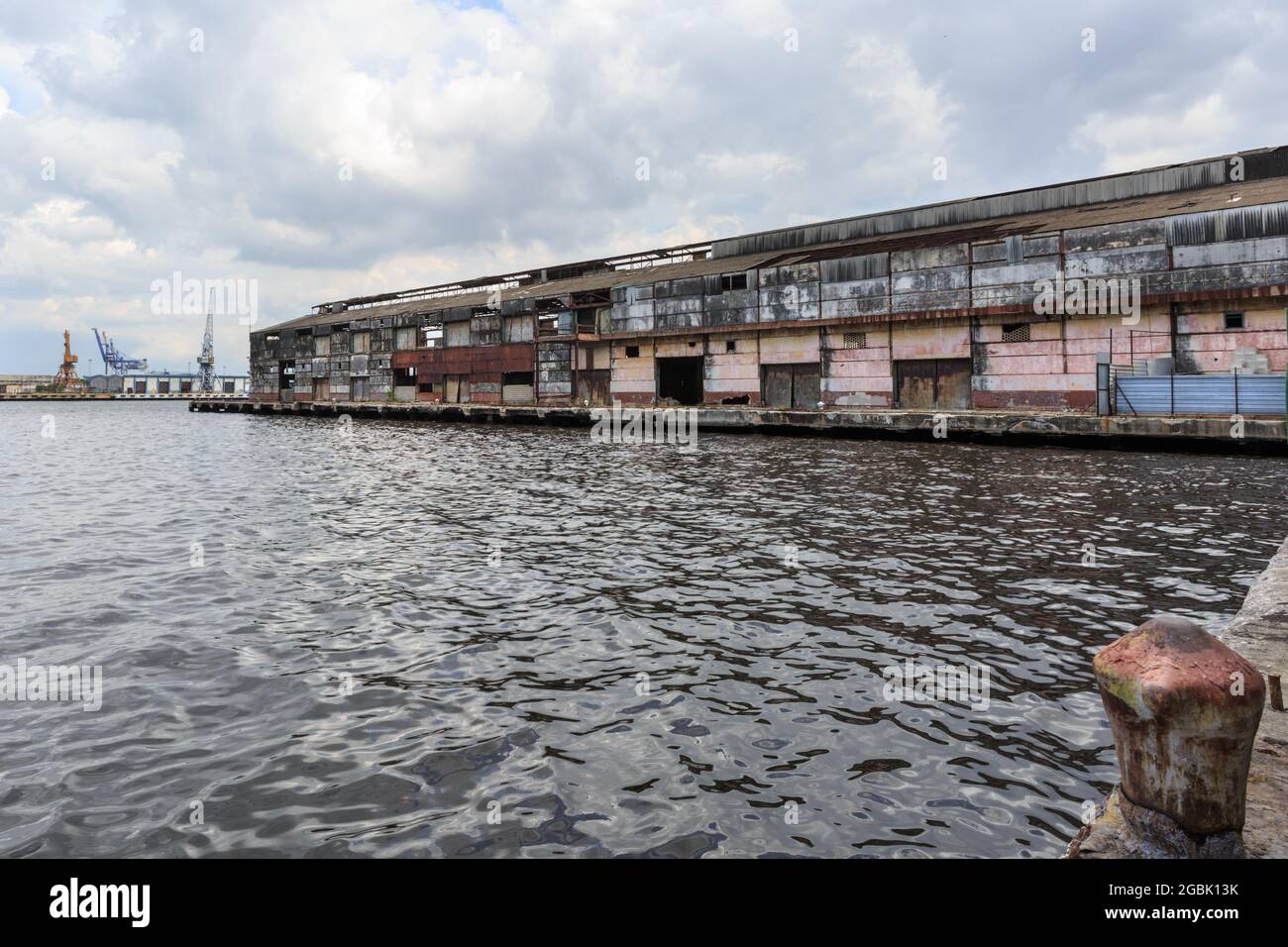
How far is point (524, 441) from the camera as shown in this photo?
117ft

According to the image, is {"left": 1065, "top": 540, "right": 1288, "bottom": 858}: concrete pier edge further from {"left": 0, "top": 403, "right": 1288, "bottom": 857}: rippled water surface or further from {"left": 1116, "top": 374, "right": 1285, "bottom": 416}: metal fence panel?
{"left": 1116, "top": 374, "right": 1285, "bottom": 416}: metal fence panel

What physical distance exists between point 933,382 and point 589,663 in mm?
32590

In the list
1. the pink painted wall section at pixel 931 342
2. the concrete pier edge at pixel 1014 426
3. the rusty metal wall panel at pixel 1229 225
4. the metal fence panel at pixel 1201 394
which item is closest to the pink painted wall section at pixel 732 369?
the concrete pier edge at pixel 1014 426

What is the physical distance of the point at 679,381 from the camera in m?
47.8

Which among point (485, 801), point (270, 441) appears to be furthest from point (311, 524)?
point (270, 441)

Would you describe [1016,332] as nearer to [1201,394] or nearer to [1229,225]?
[1229,225]

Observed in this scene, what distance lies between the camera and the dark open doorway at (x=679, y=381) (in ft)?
154

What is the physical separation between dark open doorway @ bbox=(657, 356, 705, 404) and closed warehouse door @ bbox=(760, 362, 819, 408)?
6.13 meters

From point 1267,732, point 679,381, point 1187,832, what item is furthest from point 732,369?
point 1187,832

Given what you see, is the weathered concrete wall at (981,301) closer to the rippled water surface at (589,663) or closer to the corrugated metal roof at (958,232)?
the corrugated metal roof at (958,232)

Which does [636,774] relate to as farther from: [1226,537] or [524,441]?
[524,441]
